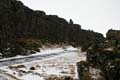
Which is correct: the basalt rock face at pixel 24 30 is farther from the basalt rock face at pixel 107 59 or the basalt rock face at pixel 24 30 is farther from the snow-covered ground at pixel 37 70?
the basalt rock face at pixel 107 59

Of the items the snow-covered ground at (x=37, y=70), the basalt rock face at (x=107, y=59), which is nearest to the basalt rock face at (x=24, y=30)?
the snow-covered ground at (x=37, y=70)

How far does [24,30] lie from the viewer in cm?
8988

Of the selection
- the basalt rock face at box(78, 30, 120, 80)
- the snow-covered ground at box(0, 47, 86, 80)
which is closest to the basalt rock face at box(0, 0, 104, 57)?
the snow-covered ground at box(0, 47, 86, 80)

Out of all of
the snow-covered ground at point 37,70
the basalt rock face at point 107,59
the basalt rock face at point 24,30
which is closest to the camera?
the basalt rock face at point 107,59

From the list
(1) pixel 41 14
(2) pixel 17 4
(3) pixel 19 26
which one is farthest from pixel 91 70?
(1) pixel 41 14

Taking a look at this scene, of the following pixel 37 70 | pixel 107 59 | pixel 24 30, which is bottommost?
pixel 37 70

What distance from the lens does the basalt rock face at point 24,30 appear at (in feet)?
188

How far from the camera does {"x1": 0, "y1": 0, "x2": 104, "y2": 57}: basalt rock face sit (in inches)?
2256

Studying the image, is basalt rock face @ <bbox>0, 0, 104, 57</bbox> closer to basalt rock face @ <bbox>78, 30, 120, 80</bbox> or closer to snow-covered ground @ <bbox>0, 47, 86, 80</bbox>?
snow-covered ground @ <bbox>0, 47, 86, 80</bbox>

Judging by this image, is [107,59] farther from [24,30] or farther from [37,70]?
[24,30]

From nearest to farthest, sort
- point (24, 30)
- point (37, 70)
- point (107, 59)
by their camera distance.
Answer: point (107, 59), point (37, 70), point (24, 30)

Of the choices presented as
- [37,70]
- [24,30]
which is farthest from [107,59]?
[24,30]

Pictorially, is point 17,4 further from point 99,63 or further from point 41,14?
point 99,63

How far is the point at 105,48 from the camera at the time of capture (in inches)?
822
